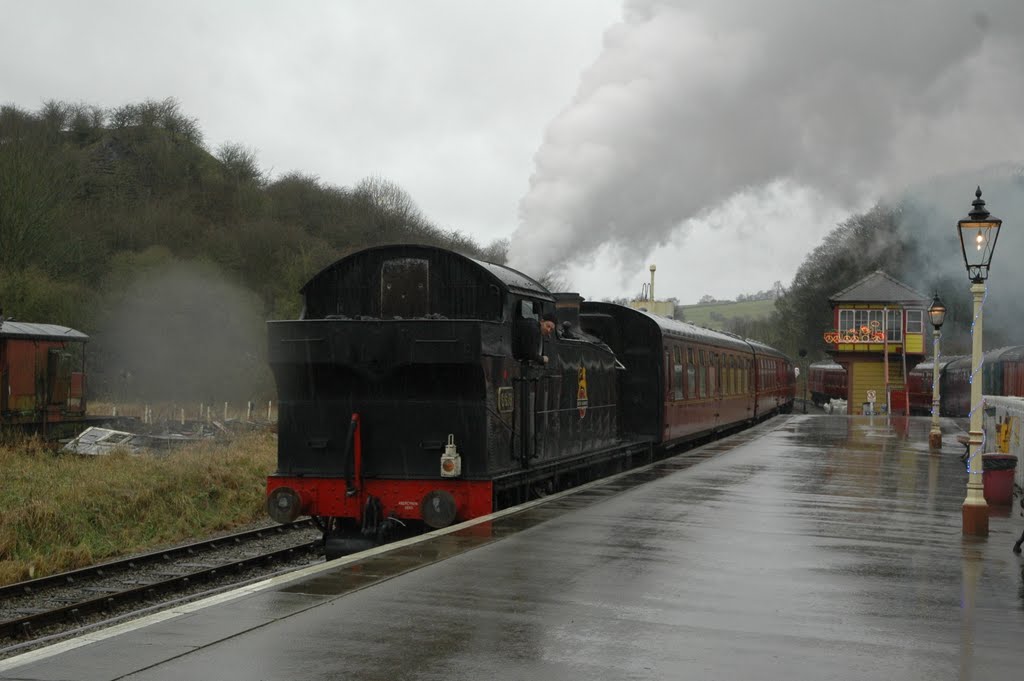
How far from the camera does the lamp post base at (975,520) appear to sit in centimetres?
1050

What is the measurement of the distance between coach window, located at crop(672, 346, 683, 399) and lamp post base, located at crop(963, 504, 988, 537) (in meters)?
8.56

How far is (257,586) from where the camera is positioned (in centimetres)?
728

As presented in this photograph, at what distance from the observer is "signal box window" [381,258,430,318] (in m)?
10.7

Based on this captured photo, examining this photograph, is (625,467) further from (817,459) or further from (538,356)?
(538,356)

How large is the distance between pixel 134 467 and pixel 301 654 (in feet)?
47.9

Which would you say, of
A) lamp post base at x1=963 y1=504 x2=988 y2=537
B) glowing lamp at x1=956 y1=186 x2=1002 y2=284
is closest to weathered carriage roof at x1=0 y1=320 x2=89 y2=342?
→ glowing lamp at x1=956 y1=186 x2=1002 y2=284

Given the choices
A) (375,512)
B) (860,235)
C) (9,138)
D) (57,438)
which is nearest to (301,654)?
(375,512)

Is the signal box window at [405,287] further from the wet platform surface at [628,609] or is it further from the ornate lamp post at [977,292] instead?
the ornate lamp post at [977,292]

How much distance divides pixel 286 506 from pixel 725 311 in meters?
128

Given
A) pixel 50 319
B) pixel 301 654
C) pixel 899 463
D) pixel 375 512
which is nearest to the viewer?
pixel 301 654

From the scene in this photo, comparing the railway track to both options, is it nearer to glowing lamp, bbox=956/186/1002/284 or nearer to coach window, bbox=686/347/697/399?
glowing lamp, bbox=956/186/1002/284

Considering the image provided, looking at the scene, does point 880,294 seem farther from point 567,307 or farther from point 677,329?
point 567,307

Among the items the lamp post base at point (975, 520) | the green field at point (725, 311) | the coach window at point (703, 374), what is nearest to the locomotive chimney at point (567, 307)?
the lamp post base at point (975, 520)

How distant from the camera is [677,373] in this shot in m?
19.3
